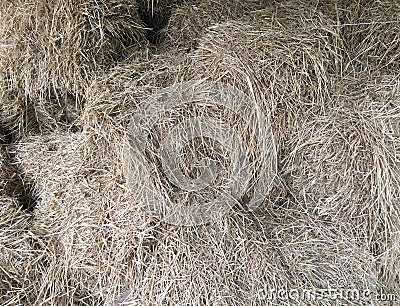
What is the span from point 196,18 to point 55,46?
0.50 meters

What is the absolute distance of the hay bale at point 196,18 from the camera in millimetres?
1632

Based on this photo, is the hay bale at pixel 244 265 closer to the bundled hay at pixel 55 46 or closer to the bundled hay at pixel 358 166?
the bundled hay at pixel 358 166

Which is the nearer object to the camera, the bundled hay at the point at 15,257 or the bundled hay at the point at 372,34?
the bundled hay at the point at 15,257

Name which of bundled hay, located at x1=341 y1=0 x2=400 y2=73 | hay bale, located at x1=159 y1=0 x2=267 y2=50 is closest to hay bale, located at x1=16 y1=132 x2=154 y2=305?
hay bale, located at x1=159 y1=0 x2=267 y2=50

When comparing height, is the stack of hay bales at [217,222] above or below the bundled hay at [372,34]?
below

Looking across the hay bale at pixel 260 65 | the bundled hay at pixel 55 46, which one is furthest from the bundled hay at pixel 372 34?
the bundled hay at pixel 55 46

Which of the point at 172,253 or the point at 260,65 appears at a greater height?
the point at 260,65

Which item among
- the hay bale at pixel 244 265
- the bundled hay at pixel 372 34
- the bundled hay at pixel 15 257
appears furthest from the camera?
the bundled hay at pixel 372 34

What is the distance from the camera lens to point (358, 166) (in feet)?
4.21

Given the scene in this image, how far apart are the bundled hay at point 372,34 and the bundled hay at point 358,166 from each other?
0.10 metres

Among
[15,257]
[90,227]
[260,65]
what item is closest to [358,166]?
[260,65]

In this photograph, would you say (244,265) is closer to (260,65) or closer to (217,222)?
(217,222)

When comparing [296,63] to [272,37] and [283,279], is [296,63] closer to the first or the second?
[272,37]

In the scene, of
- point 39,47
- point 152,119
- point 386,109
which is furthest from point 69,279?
point 386,109
